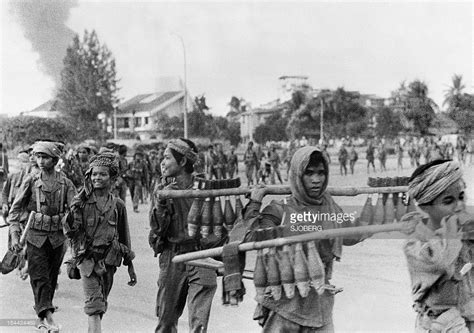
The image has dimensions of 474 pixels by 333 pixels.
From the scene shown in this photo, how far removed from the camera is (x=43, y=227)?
5.92 metres

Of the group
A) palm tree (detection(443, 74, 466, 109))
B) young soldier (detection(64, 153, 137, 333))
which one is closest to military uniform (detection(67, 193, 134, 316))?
young soldier (detection(64, 153, 137, 333))

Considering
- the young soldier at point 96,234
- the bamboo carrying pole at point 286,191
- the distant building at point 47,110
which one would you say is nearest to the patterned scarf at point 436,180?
the bamboo carrying pole at point 286,191

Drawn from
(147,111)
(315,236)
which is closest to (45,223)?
(315,236)

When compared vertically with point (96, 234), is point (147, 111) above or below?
above

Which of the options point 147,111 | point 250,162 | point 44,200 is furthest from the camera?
point 147,111

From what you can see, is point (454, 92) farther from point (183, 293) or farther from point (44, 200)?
point (183, 293)

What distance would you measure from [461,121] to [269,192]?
14791 mm

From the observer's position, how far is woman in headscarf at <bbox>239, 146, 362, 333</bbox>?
3.55m

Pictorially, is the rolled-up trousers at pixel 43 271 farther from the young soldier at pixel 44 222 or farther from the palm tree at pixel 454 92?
the palm tree at pixel 454 92

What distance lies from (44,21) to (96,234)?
9149 mm

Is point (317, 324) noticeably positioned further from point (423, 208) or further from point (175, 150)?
point (175, 150)

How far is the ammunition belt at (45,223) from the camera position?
5.92 metres

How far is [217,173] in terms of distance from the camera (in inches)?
930

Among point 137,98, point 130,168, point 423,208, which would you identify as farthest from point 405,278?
point 137,98
